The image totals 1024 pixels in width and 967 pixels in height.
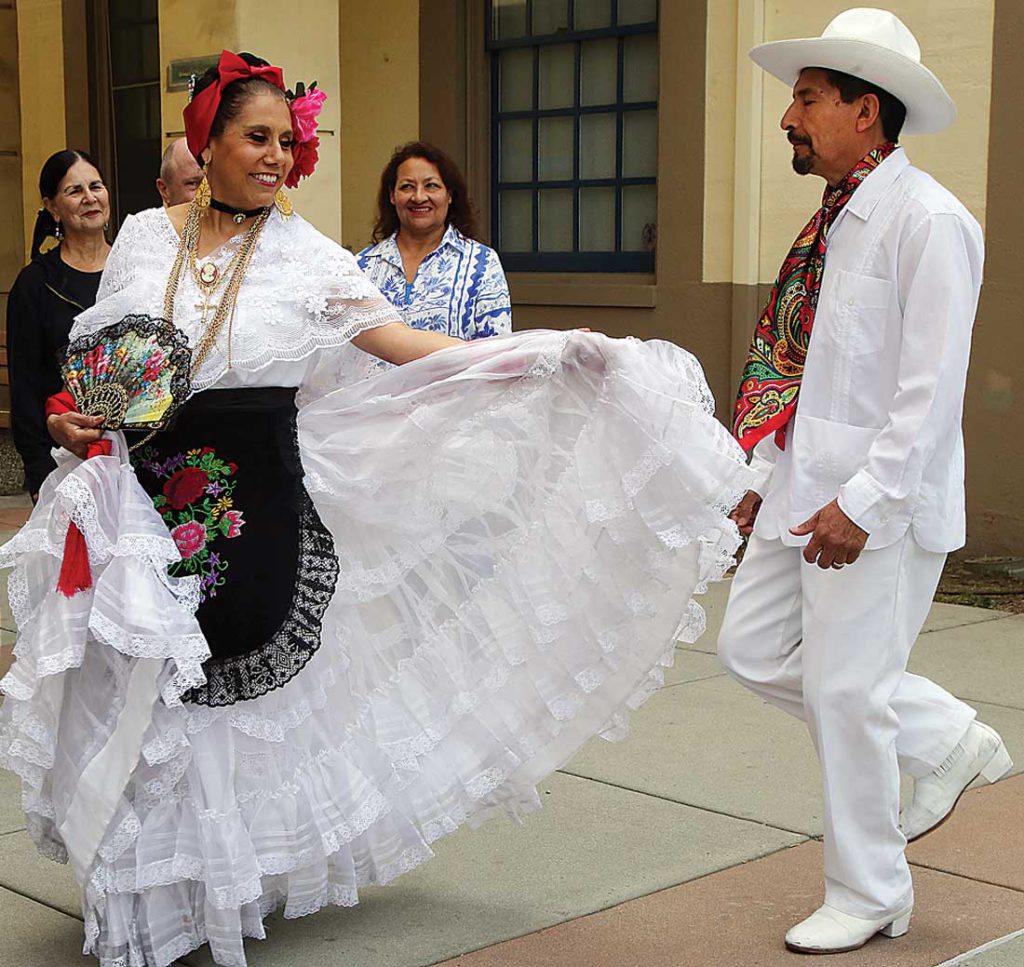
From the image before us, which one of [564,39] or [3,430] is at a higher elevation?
[564,39]

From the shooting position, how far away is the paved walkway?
3.92m

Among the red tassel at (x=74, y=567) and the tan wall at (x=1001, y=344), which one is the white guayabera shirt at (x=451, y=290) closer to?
the red tassel at (x=74, y=567)

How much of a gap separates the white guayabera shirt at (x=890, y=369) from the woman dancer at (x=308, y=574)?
22 cm

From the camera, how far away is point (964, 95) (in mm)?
8297

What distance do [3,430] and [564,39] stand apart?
601 centimetres

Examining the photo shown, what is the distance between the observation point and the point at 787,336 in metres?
4.02

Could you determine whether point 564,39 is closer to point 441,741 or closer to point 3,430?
point 3,430

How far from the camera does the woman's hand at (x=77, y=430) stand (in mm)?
3824

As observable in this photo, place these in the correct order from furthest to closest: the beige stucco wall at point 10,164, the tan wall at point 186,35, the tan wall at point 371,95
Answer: the beige stucco wall at point 10,164 < the tan wall at point 371,95 < the tan wall at point 186,35

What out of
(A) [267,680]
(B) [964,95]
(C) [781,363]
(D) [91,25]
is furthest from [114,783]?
(D) [91,25]

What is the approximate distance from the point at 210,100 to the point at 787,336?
144cm

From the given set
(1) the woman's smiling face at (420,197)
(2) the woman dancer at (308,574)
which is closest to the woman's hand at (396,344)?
(2) the woman dancer at (308,574)

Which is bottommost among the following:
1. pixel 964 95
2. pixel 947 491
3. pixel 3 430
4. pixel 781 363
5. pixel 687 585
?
pixel 3 430

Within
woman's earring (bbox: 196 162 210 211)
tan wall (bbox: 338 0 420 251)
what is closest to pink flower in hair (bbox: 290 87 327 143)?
woman's earring (bbox: 196 162 210 211)
